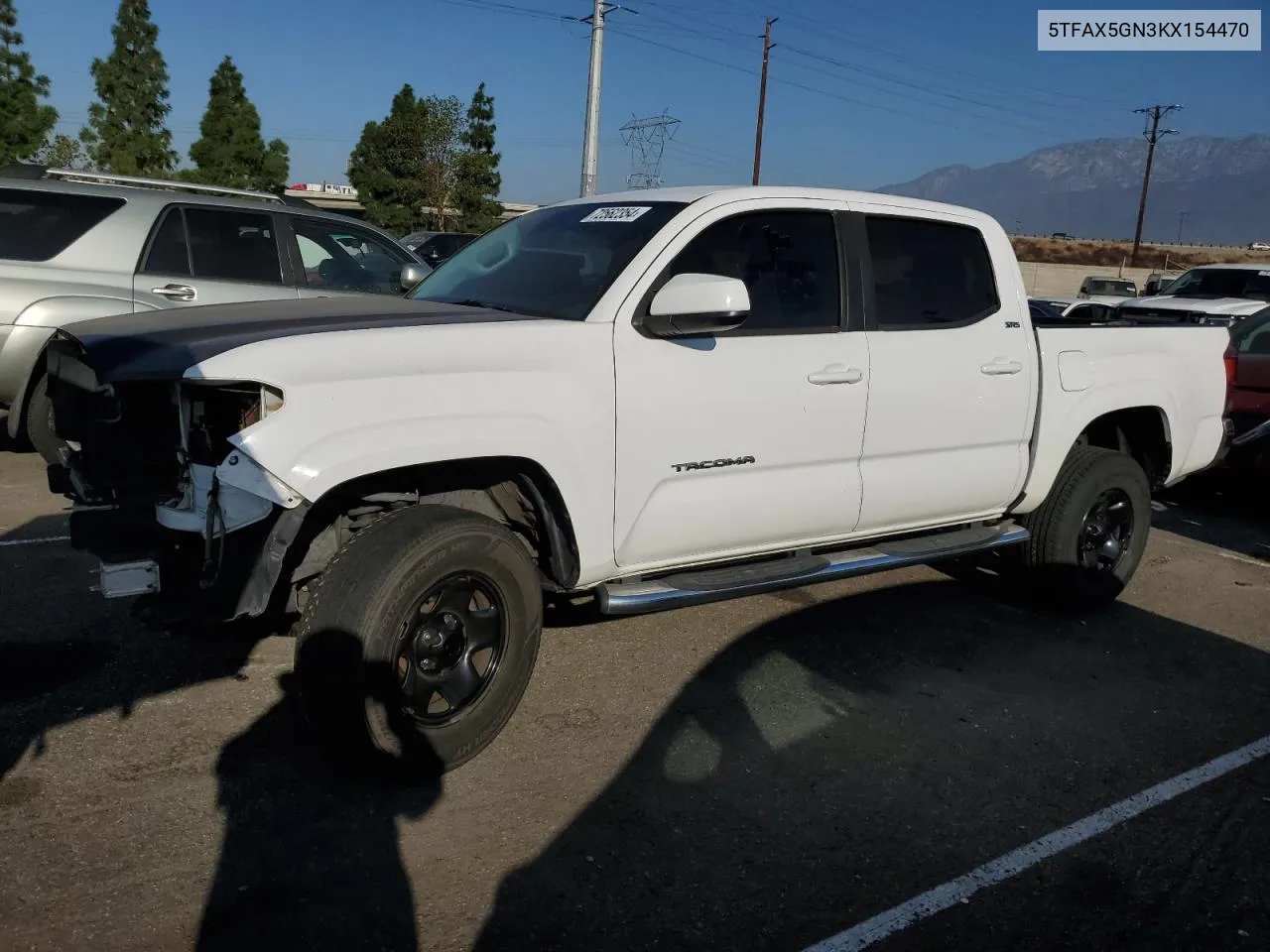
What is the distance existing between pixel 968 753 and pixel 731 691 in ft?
3.13

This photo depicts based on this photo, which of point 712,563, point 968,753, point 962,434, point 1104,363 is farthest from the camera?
point 1104,363

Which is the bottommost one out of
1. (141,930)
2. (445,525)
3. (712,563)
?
(141,930)

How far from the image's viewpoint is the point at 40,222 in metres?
6.95

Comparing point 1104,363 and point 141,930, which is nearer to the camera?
point 141,930

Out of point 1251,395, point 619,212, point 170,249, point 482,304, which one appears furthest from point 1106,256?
point 482,304

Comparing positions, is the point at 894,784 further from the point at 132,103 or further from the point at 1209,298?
the point at 132,103

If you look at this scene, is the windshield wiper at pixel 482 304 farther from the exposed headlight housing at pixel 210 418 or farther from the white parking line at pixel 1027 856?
the white parking line at pixel 1027 856

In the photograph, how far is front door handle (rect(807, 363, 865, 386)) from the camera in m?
4.15

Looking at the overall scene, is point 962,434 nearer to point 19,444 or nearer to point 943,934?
point 943,934

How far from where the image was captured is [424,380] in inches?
128

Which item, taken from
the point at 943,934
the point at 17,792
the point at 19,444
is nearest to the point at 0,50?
the point at 19,444

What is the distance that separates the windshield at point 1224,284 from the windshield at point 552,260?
1287 cm

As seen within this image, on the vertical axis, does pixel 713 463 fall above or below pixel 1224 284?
below

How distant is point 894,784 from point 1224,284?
1387 cm
